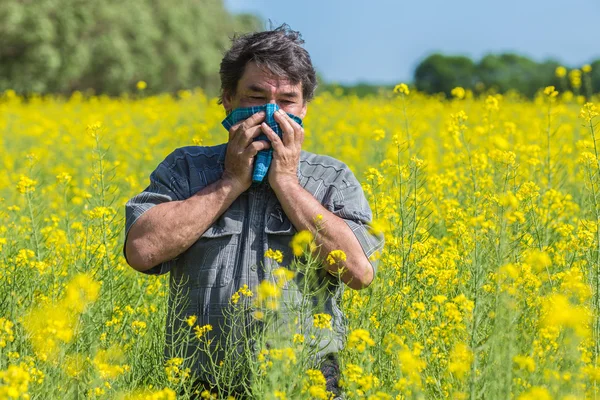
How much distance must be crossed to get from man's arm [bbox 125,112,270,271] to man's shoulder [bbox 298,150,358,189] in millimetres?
274

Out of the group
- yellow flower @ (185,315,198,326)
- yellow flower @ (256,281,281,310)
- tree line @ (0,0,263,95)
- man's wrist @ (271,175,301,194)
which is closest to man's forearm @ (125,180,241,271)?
man's wrist @ (271,175,301,194)

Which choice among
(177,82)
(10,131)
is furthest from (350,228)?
(177,82)

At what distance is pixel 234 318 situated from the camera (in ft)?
9.25

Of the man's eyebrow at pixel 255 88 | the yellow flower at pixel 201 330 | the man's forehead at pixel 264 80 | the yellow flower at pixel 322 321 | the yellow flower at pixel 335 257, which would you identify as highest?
the man's forehead at pixel 264 80

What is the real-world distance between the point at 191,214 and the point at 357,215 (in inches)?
23.1

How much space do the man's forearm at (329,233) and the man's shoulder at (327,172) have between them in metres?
0.22

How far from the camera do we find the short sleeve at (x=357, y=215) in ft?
9.60

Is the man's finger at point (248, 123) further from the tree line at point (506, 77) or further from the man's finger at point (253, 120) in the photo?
the tree line at point (506, 77)

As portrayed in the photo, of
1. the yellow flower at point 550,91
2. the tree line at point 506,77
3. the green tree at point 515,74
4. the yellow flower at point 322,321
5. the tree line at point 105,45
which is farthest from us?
the green tree at point 515,74

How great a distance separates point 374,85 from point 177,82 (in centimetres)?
667

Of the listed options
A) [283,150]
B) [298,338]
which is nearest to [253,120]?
[283,150]

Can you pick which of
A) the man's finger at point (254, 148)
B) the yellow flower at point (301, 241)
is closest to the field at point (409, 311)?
the yellow flower at point (301, 241)

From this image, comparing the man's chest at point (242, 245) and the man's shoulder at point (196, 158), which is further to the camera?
the man's shoulder at point (196, 158)

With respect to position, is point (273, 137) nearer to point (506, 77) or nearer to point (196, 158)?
point (196, 158)
